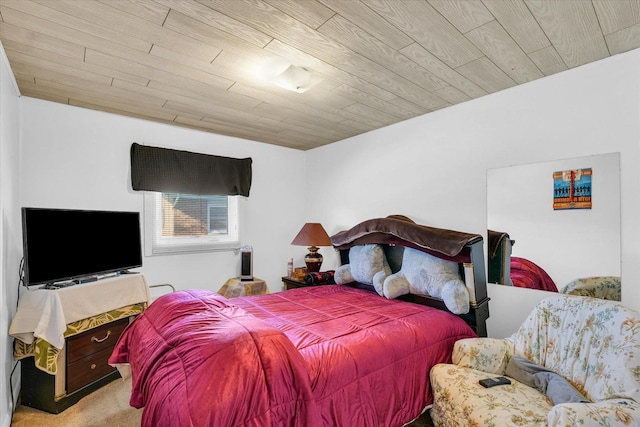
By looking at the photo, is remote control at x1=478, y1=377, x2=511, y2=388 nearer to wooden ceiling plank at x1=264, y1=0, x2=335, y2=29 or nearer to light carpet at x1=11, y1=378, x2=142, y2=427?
wooden ceiling plank at x1=264, y1=0, x2=335, y2=29

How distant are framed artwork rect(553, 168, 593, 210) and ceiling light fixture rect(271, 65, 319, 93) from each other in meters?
1.89

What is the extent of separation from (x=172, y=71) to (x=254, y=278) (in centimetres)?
248

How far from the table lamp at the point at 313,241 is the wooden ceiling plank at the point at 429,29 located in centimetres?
225

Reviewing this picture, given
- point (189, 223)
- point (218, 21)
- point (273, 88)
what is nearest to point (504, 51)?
point (273, 88)

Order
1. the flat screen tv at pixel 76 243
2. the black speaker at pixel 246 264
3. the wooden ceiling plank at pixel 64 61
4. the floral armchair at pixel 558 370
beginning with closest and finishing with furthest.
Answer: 1. the floral armchair at pixel 558 370
2. the wooden ceiling plank at pixel 64 61
3. the flat screen tv at pixel 76 243
4. the black speaker at pixel 246 264

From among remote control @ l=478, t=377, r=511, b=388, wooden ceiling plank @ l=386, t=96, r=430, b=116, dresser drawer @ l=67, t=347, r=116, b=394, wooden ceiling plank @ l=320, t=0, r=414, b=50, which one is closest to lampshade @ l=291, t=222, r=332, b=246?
wooden ceiling plank @ l=386, t=96, r=430, b=116

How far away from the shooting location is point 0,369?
1876mm

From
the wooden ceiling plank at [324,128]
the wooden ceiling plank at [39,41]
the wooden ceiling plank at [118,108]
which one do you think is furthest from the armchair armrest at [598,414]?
the wooden ceiling plank at [118,108]

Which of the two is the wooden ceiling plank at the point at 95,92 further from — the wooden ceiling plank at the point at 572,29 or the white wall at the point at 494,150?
the wooden ceiling plank at the point at 572,29

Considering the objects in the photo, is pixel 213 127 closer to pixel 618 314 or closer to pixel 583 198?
pixel 583 198

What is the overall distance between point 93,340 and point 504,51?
11.7ft

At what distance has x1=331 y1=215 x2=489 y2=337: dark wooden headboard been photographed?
2.48 metres

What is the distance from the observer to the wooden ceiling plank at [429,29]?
1.54 m

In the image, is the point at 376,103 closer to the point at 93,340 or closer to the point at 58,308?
the point at 58,308
